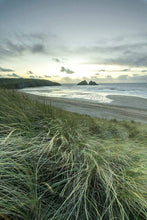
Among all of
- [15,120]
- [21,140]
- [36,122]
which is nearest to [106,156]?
[21,140]

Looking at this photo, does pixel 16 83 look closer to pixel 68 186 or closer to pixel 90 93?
pixel 90 93

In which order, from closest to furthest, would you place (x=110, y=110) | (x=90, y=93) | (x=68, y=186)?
1. (x=68, y=186)
2. (x=110, y=110)
3. (x=90, y=93)

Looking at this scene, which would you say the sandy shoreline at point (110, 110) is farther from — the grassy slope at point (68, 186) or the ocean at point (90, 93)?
the grassy slope at point (68, 186)

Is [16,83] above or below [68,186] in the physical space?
above

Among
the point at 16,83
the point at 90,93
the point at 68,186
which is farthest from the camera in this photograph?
the point at 16,83

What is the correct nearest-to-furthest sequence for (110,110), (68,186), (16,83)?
(68,186) < (110,110) < (16,83)

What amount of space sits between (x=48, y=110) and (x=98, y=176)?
62.9 inches

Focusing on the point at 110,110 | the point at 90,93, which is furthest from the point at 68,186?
the point at 90,93

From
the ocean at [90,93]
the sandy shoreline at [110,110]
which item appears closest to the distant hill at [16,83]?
the sandy shoreline at [110,110]

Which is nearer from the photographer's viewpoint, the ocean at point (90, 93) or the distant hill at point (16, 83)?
the distant hill at point (16, 83)

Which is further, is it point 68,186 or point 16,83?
point 16,83

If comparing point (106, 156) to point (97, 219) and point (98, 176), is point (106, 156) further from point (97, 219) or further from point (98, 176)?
point (97, 219)

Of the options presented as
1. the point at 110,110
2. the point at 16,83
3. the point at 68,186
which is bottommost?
the point at 110,110

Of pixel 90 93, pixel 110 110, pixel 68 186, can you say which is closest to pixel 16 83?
pixel 90 93
